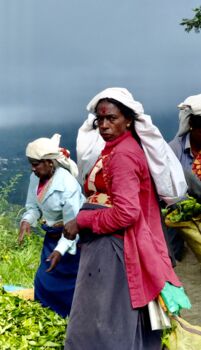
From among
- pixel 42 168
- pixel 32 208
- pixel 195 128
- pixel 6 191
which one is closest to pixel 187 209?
pixel 195 128

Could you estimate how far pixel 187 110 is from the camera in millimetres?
4047

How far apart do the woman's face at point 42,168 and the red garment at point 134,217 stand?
1565 mm

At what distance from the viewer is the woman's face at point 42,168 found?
4594 mm

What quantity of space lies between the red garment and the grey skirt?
56 millimetres

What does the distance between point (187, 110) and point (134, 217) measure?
132 centimetres

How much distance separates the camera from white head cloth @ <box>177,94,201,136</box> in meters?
3.96

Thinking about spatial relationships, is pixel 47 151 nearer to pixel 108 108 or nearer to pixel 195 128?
pixel 195 128

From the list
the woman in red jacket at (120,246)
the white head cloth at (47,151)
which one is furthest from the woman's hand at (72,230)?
the white head cloth at (47,151)

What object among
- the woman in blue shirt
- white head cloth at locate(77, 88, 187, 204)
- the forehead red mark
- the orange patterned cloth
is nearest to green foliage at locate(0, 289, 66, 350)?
the woman in blue shirt

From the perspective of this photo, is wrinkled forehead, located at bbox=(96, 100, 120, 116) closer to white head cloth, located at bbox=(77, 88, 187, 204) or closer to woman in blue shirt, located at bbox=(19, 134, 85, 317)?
white head cloth, located at bbox=(77, 88, 187, 204)

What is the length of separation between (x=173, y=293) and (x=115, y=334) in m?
0.34

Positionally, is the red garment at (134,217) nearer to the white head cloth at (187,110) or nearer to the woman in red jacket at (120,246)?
the woman in red jacket at (120,246)

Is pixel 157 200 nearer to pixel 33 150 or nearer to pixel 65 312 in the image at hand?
pixel 33 150

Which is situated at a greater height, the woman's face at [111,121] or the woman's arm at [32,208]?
the woman's face at [111,121]
